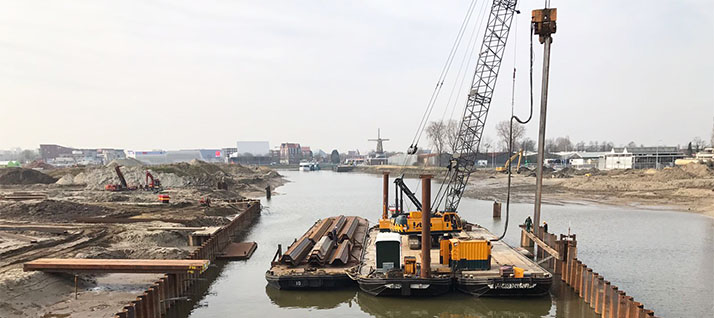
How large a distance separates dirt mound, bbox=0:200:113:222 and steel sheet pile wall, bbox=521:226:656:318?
1350 inches

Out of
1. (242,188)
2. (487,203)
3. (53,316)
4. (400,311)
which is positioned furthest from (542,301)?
(242,188)

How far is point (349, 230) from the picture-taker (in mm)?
29516

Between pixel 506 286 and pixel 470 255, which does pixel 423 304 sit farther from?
pixel 506 286

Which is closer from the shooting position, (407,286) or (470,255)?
(407,286)

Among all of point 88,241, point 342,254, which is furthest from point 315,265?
point 88,241

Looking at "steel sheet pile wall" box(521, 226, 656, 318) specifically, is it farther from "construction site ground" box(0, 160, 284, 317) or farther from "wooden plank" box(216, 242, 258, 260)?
"wooden plank" box(216, 242, 258, 260)

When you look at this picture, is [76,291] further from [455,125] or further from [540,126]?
[455,125]

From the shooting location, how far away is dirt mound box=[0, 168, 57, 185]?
71.3m

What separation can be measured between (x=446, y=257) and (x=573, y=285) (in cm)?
565

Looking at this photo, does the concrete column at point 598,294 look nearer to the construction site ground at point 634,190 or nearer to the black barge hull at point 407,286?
the black barge hull at point 407,286

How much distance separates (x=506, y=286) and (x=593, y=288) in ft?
10.7

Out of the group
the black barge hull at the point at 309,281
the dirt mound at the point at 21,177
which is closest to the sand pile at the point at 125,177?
the dirt mound at the point at 21,177

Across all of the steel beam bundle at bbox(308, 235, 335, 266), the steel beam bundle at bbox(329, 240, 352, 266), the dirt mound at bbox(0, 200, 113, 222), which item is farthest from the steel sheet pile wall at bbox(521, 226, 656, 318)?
the dirt mound at bbox(0, 200, 113, 222)

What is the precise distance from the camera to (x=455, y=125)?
461 feet
